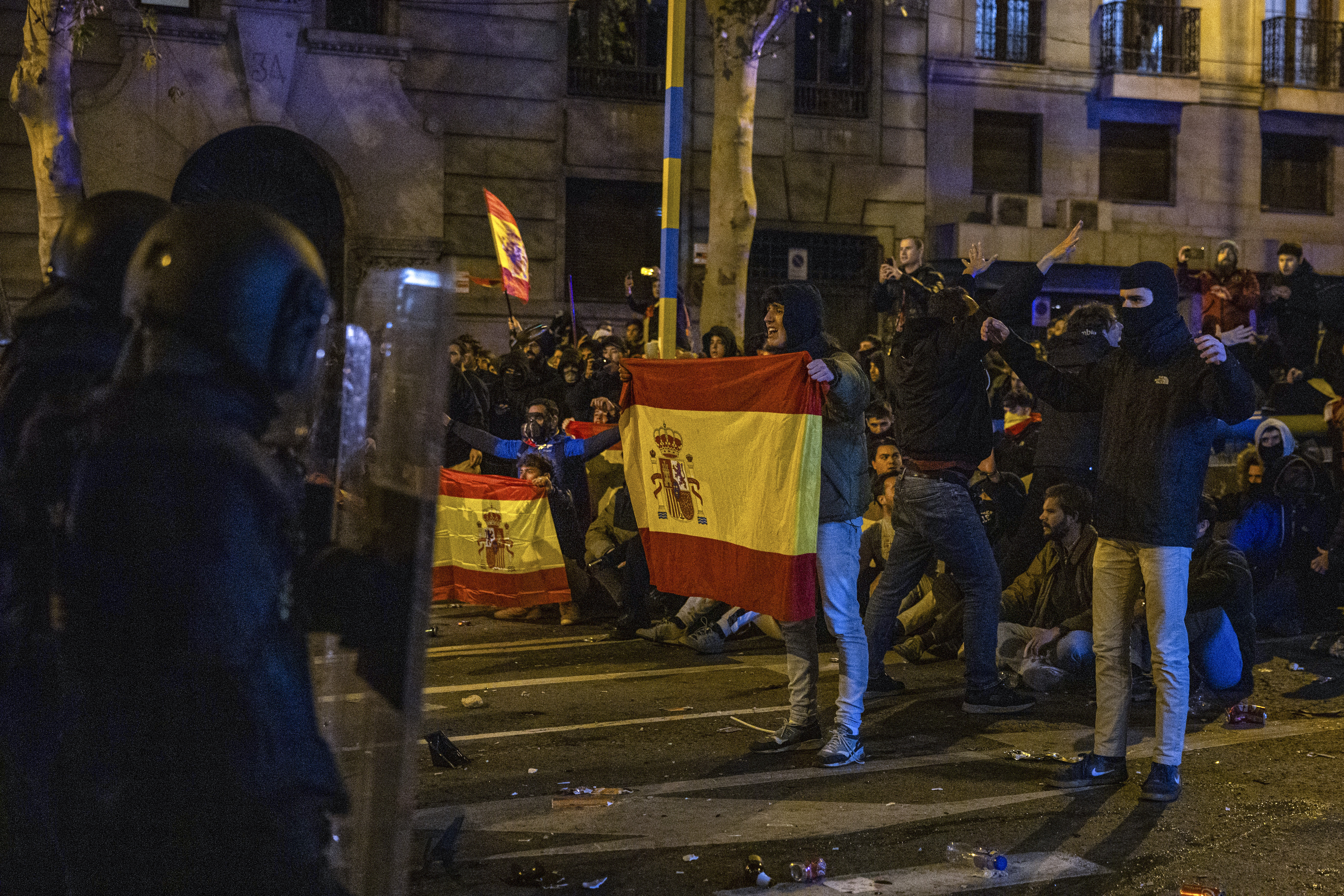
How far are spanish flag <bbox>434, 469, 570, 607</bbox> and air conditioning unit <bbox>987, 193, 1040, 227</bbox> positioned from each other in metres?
14.4

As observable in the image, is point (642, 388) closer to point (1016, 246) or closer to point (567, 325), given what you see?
point (567, 325)

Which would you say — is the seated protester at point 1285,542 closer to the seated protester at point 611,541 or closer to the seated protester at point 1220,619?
the seated protester at point 1220,619

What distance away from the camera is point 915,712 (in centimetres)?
756

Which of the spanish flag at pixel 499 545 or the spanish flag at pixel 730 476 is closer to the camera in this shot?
the spanish flag at pixel 730 476

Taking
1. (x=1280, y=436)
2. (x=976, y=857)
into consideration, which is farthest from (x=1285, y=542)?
(x=976, y=857)

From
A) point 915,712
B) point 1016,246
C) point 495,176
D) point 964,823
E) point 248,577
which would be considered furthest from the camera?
point 1016,246

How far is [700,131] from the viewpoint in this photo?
72.7ft

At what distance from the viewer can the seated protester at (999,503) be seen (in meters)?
9.41

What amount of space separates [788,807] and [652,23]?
18317 mm

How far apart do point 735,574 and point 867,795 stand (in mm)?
1535

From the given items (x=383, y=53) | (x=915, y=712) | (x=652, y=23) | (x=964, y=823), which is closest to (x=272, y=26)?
(x=383, y=53)

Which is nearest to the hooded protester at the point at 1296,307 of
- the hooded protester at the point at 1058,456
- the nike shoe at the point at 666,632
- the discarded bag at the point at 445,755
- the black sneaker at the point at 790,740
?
the hooded protester at the point at 1058,456

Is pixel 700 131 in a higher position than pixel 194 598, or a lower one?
higher

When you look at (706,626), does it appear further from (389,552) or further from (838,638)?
(389,552)
